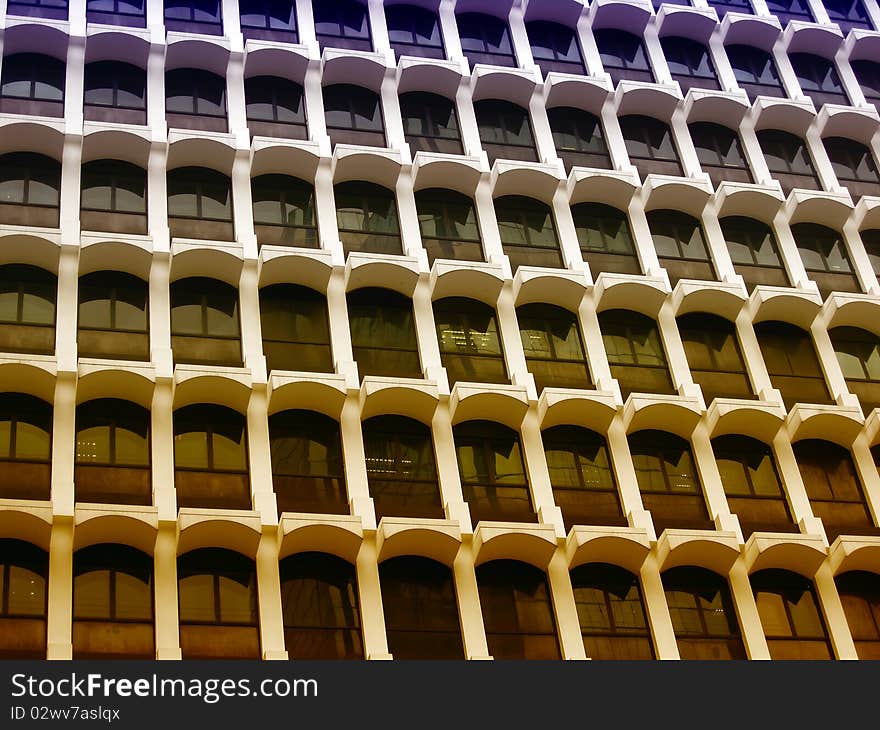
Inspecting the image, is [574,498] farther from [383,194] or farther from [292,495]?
[383,194]

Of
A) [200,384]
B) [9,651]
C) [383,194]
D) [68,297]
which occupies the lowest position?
[9,651]

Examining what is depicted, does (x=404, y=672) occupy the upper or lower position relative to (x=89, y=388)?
lower

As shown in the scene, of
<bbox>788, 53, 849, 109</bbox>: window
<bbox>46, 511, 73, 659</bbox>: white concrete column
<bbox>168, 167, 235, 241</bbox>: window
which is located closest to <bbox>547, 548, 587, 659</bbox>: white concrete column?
<bbox>46, 511, 73, 659</bbox>: white concrete column

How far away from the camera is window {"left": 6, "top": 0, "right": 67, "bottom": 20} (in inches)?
1371

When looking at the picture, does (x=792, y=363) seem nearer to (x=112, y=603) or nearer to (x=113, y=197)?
(x=113, y=197)

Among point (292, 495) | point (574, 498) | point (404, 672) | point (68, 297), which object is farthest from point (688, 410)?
point (68, 297)

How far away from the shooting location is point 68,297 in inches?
1142

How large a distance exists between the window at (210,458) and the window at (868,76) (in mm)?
22609

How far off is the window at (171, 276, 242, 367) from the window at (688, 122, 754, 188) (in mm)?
14166

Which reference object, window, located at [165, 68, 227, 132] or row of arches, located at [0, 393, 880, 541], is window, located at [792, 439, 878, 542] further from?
window, located at [165, 68, 227, 132]

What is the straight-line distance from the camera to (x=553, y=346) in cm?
3172

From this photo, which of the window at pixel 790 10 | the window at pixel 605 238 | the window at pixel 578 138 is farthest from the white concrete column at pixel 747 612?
the window at pixel 790 10

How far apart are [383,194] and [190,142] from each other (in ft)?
16.5

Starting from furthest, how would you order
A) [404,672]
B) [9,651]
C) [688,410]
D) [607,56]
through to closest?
[607,56]
[688,410]
[9,651]
[404,672]
